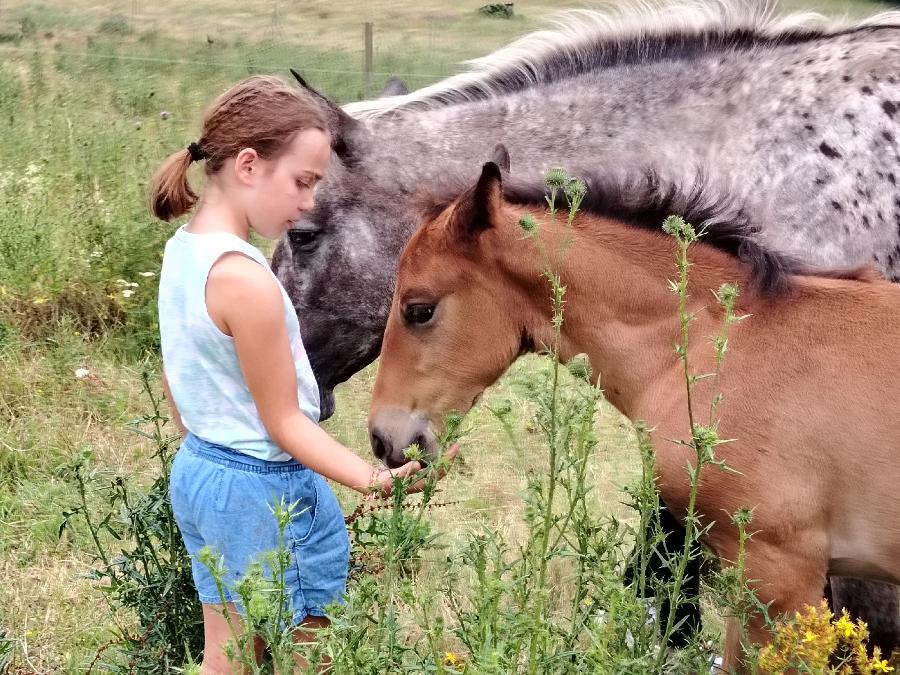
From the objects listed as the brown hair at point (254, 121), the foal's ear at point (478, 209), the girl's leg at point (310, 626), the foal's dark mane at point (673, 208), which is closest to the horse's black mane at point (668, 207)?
the foal's dark mane at point (673, 208)

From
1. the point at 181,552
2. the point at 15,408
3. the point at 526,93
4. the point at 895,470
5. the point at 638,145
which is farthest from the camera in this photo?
the point at 15,408

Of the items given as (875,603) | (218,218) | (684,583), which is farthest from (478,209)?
(875,603)

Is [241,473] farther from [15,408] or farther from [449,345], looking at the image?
[15,408]

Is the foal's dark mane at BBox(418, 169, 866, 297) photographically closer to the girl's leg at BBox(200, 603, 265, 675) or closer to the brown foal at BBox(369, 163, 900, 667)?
the brown foal at BBox(369, 163, 900, 667)

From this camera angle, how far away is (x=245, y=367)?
2.25 meters

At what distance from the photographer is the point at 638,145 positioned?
3.81 metres

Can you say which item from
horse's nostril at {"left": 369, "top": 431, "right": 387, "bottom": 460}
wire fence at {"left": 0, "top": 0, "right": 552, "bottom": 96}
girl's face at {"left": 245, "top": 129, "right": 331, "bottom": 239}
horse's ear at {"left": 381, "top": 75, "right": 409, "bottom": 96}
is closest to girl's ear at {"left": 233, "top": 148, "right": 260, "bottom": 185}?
girl's face at {"left": 245, "top": 129, "right": 331, "bottom": 239}

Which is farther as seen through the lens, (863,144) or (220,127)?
(863,144)

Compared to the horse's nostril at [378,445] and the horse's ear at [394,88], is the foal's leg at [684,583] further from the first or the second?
the horse's ear at [394,88]

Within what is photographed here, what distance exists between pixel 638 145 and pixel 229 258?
2035mm

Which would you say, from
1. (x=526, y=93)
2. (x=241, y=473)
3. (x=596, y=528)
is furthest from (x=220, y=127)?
(x=526, y=93)

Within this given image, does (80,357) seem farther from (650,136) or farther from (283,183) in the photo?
(283,183)

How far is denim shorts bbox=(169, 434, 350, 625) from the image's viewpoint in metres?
2.33

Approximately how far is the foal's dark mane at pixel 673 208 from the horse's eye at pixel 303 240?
91cm
